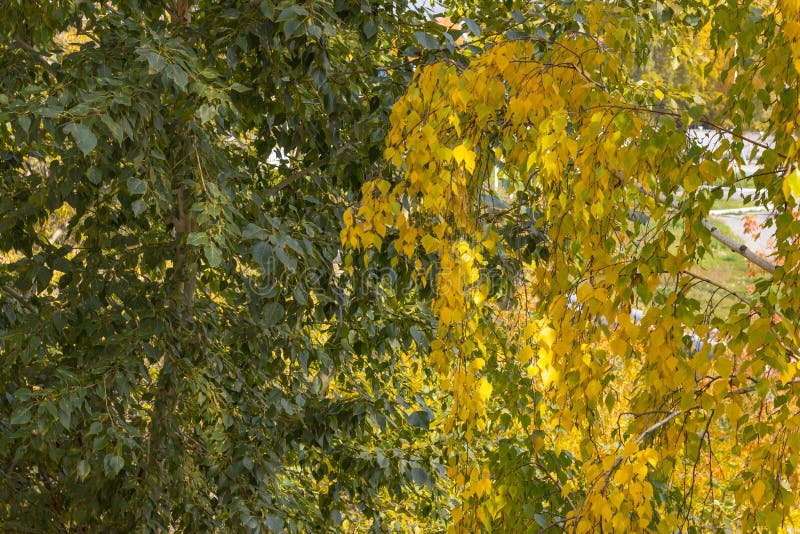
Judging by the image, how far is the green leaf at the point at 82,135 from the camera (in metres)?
2.18

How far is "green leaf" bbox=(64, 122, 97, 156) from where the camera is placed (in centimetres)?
218

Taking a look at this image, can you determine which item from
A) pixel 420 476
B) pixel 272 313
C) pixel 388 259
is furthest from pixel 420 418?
pixel 272 313

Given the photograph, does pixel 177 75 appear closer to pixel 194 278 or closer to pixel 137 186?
pixel 137 186

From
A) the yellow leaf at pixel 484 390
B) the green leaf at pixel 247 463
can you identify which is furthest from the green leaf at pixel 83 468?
the yellow leaf at pixel 484 390

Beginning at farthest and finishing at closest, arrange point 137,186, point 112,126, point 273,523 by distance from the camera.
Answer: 1. point 273,523
2. point 137,186
3. point 112,126

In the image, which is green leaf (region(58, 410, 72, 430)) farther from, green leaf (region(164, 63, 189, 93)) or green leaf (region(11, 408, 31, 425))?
green leaf (region(164, 63, 189, 93))

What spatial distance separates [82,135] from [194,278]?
3.69 feet

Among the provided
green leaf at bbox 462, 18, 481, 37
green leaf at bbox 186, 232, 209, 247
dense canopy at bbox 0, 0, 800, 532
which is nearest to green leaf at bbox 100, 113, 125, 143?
dense canopy at bbox 0, 0, 800, 532

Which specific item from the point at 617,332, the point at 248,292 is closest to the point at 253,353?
the point at 248,292

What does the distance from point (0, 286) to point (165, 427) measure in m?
0.79

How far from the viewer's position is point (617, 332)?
1.91 metres

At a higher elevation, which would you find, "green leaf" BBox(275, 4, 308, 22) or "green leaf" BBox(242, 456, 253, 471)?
"green leaf" BBox(275, 4, 308, 22)

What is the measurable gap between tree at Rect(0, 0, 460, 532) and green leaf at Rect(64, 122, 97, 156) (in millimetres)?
156

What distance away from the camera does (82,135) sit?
2.20 metres
